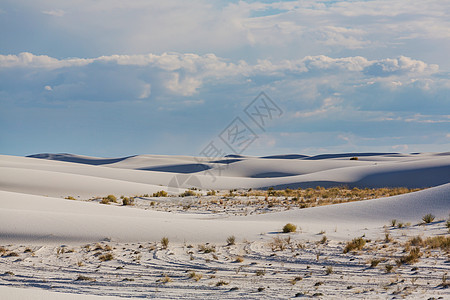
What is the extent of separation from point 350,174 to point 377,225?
115 ft

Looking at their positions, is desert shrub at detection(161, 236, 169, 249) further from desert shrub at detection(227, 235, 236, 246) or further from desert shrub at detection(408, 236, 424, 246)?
desert shrub at detection(408, 236, 424, 246)

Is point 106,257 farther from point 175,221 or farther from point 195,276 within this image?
point 175,221

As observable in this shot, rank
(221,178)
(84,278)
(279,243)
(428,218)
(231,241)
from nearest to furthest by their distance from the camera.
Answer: (84,278) → (279,243) → (231,241) → (428,218) → (221,178)

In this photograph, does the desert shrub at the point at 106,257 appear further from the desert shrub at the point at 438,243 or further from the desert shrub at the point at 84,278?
the desert shrub at the point at 438,243

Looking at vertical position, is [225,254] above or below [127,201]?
below

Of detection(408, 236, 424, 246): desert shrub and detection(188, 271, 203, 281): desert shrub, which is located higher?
detection(408, 236, 424, 246): desert shrub

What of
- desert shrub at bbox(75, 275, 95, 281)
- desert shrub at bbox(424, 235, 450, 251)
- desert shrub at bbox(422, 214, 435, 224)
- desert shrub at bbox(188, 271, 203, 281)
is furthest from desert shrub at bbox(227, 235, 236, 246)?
desert shrub at bbox(422, 214, 435, 224)

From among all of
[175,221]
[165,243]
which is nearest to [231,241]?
[165,243]

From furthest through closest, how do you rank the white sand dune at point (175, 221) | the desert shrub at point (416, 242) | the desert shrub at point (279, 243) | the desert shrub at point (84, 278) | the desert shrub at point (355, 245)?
the white sand dune at point (175, 221)
the desert shrub at point (279, 243)
the desert shrub at point (416, 242)
the desert shrub at point (355, 245)
the desert shrub at point (84, 278)

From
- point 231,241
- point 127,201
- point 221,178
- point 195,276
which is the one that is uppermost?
point 221,178

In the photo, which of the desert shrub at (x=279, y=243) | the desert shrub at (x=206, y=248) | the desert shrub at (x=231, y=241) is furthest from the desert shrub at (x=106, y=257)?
the desert shrub at (x=279, y=243)

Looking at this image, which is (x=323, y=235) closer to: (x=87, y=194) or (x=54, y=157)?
(x=87, y=194)

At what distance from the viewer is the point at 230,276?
10.0 m

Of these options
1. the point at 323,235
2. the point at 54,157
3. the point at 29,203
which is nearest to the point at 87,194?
the point at 29,203
